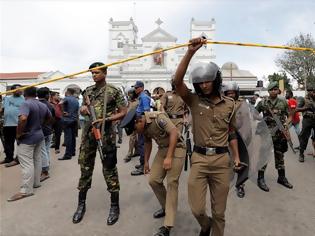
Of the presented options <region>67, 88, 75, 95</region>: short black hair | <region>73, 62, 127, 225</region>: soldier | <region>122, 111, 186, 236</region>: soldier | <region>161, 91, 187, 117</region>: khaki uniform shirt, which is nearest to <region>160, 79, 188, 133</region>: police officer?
<region>161, 91, 187, 117</region>: khaki uniform shirt

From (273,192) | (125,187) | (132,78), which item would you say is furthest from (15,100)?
(132,78)

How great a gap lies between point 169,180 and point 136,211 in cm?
102

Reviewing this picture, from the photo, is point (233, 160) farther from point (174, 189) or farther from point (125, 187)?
point (125, 187)

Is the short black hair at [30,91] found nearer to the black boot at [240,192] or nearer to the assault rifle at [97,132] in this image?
the assault rifle at [97,132]

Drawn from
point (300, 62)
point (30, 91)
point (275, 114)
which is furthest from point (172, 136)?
point (300, 62)

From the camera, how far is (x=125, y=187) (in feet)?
16.7

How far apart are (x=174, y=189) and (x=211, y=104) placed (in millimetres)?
1125

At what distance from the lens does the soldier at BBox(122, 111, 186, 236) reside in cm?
323

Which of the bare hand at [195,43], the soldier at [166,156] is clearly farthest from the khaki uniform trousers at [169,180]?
the bare hand at [195,43]

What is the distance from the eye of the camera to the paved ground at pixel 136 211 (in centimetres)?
354

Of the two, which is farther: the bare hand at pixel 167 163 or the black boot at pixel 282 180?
the black boot at pixel 282 180

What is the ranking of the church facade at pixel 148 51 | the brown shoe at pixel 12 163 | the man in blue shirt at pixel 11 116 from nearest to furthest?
the man in blue shirt at pixel 11 116 → the brown shoe at pixel 12 163 → the church facade at pixel 148 51

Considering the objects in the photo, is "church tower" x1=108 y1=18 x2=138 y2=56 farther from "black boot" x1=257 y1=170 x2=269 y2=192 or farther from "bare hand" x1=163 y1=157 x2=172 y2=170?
"bare hand" x1=163 y1=157 x2=172 y2=170

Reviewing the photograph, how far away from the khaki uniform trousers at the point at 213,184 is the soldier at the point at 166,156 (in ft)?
1.55
